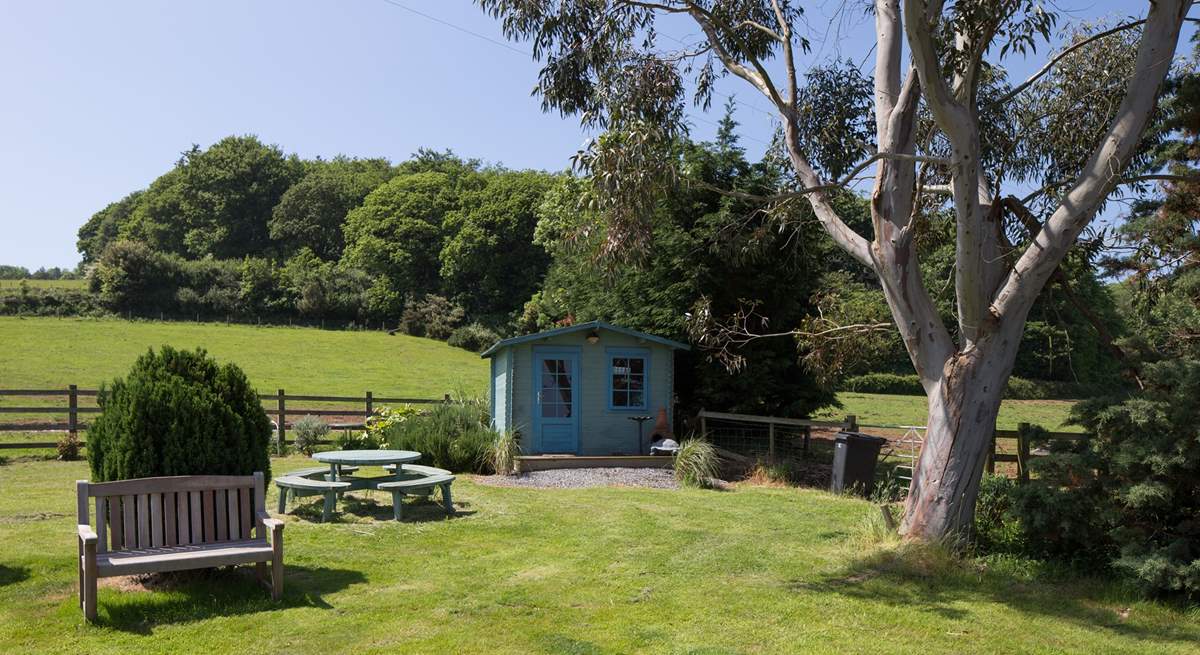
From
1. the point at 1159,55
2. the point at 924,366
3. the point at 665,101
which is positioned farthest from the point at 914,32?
the point at 665,101

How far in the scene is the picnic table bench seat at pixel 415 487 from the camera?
1055 centimetres

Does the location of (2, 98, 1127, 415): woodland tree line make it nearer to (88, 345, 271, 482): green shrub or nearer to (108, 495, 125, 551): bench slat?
(88, 345, 271, 482): green shrub

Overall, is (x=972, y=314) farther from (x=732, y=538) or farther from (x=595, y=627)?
(x=595, y=627)

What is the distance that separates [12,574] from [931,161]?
8.74 meters

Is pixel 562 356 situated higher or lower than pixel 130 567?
higher

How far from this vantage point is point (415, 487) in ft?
35.2

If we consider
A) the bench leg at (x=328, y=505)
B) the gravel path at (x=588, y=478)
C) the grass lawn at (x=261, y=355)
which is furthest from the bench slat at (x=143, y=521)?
the grass lawn at (x=261, y=355)

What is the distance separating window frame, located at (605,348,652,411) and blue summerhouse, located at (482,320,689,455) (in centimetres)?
2

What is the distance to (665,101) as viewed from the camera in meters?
11.5

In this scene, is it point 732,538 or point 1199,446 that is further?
point 732,538

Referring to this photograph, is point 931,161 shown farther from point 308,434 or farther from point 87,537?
point 308,434

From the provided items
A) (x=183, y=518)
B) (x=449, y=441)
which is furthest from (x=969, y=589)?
(x=449, y=441)

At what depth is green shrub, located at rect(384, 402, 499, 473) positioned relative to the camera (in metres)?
15.5

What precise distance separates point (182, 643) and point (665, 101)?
330 inches
